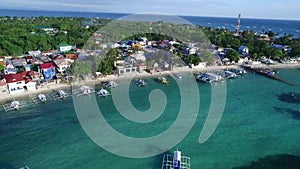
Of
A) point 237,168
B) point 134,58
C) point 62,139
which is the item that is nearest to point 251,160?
point 237,168

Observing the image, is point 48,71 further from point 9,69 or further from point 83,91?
point 83,91

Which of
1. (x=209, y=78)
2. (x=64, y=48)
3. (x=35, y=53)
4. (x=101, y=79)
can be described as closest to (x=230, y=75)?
(x=209, y=78)

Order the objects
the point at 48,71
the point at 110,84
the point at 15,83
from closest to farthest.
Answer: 1. the point at 15,83
2. the point at 110,84
3. the point at 48,71

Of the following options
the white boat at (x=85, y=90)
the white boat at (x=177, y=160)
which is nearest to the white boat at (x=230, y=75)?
the white boat at (x=85, y=90)

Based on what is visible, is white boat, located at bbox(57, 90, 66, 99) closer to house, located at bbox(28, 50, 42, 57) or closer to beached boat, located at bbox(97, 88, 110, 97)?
beached boat, located at bbox(97, 88, 110, 97)

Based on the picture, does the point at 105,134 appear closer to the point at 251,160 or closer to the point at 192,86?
the point at 251,160

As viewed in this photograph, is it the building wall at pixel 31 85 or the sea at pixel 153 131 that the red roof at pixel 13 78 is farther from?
the sea at pixel 153 131
